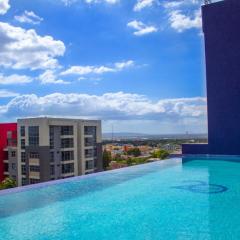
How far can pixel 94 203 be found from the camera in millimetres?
6004

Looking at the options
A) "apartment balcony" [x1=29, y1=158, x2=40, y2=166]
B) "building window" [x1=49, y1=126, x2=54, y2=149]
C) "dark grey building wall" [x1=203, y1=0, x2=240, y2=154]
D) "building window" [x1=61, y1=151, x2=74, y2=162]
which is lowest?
"apartment balcony" [x1=29, y1=158, x2=40, y2=166]

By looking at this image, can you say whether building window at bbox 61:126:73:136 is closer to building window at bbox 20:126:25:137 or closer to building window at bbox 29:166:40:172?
building window at bbox 20:126:25:137

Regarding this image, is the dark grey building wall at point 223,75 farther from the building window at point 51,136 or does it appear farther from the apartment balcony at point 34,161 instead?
the apartment balcony at point 34,161

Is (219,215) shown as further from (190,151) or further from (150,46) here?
(150,46)

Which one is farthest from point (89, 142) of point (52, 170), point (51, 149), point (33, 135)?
point (33, 135)

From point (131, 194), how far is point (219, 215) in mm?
2004

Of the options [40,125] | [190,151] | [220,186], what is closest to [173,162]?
[190,151]

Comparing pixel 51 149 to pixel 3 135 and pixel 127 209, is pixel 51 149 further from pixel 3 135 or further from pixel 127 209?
pixel 127 209

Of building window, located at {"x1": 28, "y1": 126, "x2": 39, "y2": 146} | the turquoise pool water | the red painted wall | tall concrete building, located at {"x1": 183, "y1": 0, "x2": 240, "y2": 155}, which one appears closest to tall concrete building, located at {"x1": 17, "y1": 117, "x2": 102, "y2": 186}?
building window, located at {"x1": 28, "y1": 126, "x2": 39, "y2": 146}

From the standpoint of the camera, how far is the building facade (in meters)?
32.4

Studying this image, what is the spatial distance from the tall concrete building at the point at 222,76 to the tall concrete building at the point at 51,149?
21.1 metres

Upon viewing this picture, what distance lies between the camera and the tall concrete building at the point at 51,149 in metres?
32.4

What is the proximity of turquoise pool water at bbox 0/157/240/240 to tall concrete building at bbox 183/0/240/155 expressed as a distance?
393 cm

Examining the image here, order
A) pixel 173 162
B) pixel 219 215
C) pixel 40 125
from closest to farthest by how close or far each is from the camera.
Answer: pixel 219 215, pixel 173 162, pixel 40 125
